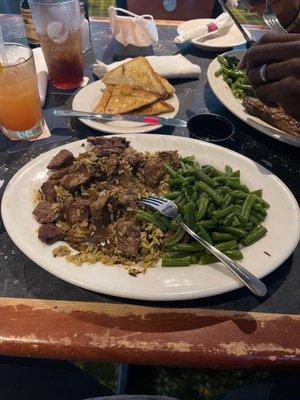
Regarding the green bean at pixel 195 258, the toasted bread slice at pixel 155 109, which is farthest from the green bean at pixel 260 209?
the toasted bread slice at pixel 155 109

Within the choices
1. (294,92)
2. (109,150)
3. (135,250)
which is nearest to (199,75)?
(294,92)

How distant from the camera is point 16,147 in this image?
2059 millimetres

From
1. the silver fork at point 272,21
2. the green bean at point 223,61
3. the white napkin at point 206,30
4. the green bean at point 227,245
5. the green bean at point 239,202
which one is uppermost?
the silver fork at point 272,21

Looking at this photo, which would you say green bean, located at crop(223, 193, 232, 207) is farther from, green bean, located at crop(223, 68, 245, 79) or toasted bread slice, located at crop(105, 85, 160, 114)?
green bean, located at crop(223, 68, 245, 79)

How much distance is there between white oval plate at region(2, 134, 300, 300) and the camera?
127 cm

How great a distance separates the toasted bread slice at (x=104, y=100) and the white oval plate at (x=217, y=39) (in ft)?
3.29

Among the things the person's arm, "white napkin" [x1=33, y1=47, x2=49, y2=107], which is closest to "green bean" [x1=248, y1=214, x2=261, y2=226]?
"white napkin" [x1=33, y1=47, x2=49, y2=107]

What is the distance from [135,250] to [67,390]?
0.70 meters

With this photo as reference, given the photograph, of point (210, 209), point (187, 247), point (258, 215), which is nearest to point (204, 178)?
point (210, 209)

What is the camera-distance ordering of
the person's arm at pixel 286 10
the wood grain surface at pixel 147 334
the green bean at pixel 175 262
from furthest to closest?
the person's arm at pixel 286 10
the green bean at pixel 175 262
the wood grain surface at pixel 147 334

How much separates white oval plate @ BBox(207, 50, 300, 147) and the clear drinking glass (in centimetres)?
90

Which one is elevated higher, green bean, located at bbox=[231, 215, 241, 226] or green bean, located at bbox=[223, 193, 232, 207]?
green bean, located at bbox=[223, 193, 232, 207]

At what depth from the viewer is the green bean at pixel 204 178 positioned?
1.65 metres

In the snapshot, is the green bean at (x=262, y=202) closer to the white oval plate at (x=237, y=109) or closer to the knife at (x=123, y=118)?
the white oval plate at (x=237, y=109)
